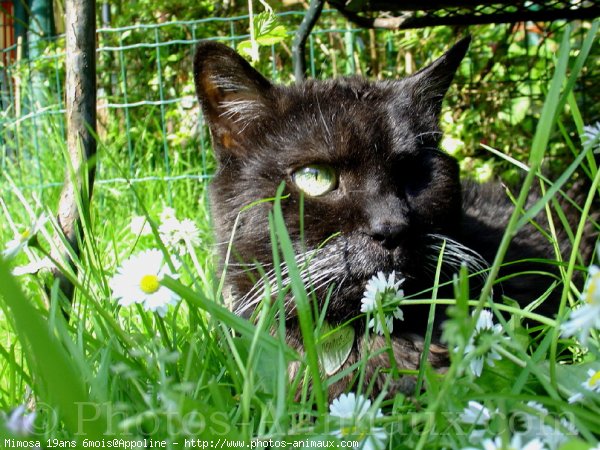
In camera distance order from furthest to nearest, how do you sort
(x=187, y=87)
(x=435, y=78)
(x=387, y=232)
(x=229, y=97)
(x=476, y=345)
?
(x=187, y=87) < (x=435, y=78) < (x=229, y=97) < (x=387, y=232) < (x=476, y=345)

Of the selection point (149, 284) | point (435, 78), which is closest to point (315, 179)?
point (435, 78)

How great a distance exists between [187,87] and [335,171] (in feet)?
8.60

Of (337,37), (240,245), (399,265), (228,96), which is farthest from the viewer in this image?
(337,37)

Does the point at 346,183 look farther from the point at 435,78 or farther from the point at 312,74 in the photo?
the point at 312,74

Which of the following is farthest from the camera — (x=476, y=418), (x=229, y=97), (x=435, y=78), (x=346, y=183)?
(x=435, y=78)

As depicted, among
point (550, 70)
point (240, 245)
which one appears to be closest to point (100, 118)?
point (550, 70)

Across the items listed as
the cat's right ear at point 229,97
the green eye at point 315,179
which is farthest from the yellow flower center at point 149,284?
the cat's right ear at point 229,97

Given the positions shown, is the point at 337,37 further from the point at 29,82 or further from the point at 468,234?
the point at 468,234

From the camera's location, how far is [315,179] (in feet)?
5.01

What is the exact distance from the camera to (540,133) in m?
0.60

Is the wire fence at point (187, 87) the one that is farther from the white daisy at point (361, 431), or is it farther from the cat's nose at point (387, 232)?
the white daisy at point (361, 431)

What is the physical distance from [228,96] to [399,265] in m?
0.66

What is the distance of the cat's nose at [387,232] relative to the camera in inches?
53.8

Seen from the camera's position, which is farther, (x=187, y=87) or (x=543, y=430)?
(x=187, y=87)
